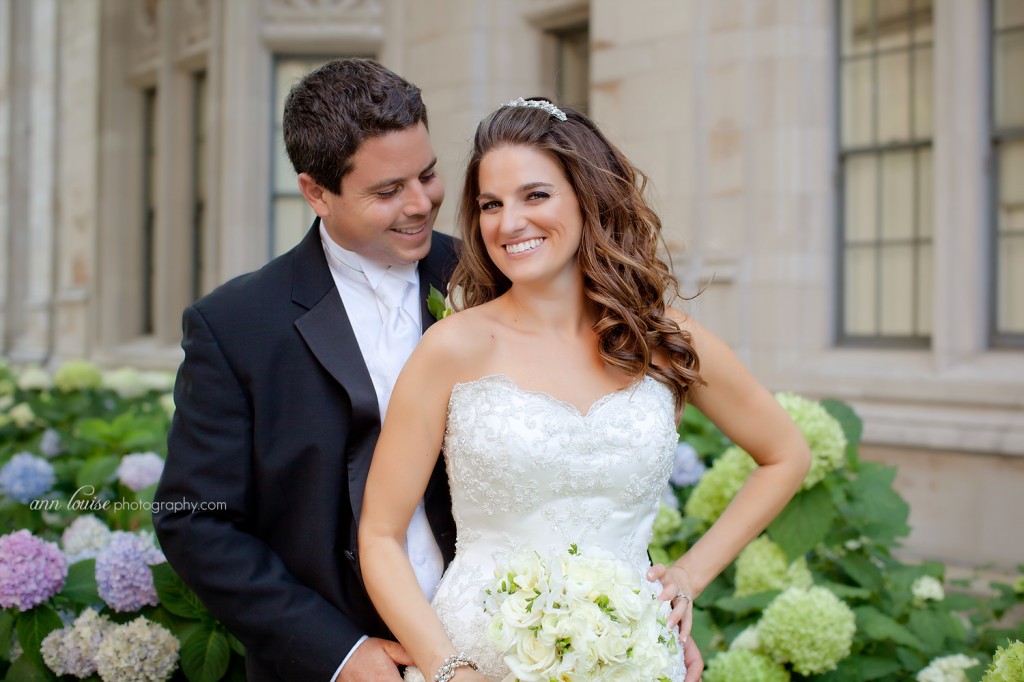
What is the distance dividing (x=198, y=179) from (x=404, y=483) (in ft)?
30.2

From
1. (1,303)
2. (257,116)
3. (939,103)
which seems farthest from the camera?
(1,303)

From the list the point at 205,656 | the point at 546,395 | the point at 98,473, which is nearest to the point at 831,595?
the point at 546,395

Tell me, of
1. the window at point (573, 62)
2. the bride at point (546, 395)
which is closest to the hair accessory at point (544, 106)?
the bride at point (546, 395)

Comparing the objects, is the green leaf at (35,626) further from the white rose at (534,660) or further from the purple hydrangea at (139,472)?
the white rose at (534,660)

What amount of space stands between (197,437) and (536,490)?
0.82 m

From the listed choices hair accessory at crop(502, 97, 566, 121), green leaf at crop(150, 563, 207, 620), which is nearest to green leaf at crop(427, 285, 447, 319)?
hair accessory at crop(502, 97, 566, 121)

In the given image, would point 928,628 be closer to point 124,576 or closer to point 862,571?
point 862,571

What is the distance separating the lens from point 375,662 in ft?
7.32

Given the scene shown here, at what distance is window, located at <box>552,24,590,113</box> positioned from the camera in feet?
26.0

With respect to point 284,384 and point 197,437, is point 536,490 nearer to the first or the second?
point 284,384

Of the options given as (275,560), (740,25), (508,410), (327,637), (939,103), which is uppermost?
(740,25)

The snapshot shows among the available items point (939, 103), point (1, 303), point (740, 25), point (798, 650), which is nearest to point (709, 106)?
point (740, 25)

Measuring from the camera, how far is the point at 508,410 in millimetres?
2246

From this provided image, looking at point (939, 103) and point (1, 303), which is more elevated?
point (939, 103)
